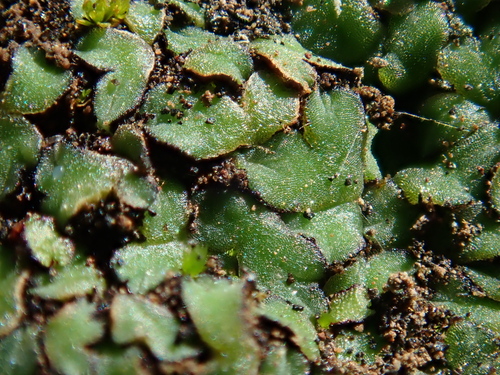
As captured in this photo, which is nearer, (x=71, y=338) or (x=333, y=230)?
(x=71, y=338)

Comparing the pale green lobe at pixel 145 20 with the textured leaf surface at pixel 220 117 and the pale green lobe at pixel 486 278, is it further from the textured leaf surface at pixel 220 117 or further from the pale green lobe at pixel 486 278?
the pale green lobe at pixel 486 278

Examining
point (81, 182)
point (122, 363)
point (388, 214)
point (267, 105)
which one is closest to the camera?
point (122, 363)

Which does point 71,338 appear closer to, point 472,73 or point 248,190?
point 248,190

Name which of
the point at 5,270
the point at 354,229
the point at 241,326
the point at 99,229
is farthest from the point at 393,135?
the point at 5,270

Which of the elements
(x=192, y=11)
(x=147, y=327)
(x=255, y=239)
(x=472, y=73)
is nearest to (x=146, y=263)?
(x=147, y=327)

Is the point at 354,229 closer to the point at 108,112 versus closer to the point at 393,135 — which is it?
the point at 393,135

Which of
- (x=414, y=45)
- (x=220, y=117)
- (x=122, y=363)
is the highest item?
(x=414, y=45)

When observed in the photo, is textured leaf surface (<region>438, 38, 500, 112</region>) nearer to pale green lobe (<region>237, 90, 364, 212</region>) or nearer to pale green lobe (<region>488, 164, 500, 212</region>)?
pale green lobe (<region>488, 164, 500, 212</region>)

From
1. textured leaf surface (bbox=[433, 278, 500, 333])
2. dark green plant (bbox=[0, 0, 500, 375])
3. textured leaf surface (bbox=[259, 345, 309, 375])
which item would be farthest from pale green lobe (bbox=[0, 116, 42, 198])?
textured leaf surface (bbox=[433, 278, 500, 333])
